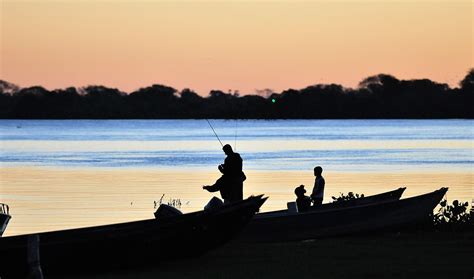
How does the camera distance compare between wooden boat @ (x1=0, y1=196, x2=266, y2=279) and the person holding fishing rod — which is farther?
the person holding fishing rod

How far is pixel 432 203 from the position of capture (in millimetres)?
20328

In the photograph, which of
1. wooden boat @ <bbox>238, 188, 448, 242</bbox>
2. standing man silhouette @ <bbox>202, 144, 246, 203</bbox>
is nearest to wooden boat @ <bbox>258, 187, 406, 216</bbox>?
wooden boat @ <bbox>238, 188, 448, 242</bbox>

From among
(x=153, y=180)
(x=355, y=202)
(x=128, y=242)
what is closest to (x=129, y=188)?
(x=153, y=180)

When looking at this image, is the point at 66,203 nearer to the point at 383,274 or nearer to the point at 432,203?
the point at 432,203

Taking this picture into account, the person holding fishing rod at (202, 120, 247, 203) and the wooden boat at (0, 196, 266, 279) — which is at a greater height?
the person holding fishing rod at (202, 120, 247, 203)

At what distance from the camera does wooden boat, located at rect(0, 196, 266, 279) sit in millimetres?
14656

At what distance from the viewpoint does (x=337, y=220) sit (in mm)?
19422

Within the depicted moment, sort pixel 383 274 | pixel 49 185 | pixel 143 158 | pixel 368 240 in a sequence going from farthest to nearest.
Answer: pixel 143 158, pixel 49 185, pixel 368 240, pixel 383 274

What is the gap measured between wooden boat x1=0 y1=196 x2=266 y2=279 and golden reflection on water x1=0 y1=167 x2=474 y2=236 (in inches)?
413

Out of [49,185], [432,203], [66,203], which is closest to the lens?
[432,203]

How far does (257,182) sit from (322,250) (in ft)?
89.0

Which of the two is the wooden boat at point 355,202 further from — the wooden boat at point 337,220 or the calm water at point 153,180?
the calm water at point 153,180

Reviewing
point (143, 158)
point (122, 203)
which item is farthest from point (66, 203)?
point (143, 158)

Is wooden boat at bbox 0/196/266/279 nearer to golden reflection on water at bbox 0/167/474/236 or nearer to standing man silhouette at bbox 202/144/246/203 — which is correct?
standing man silhouette at bbox 202/144/246/203
